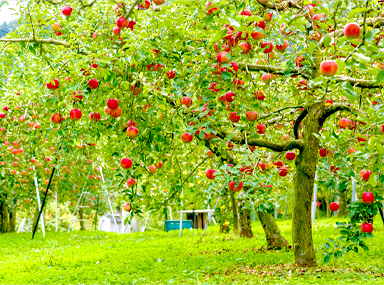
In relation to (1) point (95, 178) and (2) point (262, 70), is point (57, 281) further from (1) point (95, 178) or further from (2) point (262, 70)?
(1) point (95, 178)

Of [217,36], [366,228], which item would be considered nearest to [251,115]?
[217,36]

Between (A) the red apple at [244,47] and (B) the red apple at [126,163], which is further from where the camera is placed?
(B) the red apple at [126,163]

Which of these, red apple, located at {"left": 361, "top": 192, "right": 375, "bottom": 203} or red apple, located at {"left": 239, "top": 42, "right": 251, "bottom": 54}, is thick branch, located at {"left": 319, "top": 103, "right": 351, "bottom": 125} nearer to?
red apple, located at {"left": 361, "top": 192, "right": 375, "bottom": 203}

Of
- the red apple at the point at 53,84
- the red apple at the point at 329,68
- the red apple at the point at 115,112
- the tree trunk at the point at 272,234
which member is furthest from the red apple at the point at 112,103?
the tree trunk at the point at 272,234

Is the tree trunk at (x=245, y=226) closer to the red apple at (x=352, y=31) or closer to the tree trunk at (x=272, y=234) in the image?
the tree trunk at (x=272, y=234)

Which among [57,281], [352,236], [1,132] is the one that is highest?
[1,132]

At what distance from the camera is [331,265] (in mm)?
6270

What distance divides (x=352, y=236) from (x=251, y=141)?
1.82 metres

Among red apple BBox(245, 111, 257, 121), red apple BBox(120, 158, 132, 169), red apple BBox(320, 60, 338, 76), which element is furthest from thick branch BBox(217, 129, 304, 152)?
red apple BBox(320, 60, 338, 76)

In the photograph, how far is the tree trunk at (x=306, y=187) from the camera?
5.68m

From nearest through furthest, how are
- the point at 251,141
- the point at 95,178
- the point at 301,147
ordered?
1. the point at 251,141
2. the point at 301,147
3. the point at 95,178

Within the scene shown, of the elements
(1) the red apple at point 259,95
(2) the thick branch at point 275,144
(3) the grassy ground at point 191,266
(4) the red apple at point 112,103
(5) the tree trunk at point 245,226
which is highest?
(1) the red apple at point 259,95

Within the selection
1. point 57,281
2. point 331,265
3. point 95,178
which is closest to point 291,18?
point 331,265

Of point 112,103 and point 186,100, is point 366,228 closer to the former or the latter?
point 186,100
